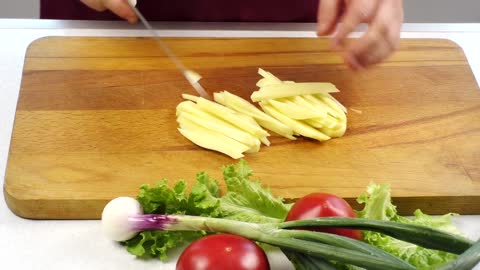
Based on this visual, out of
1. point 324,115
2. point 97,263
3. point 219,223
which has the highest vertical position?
point 324,115

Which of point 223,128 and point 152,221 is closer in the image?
point 152,221

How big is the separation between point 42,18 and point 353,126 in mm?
970

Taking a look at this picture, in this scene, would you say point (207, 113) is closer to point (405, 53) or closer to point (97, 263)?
point (97, 263)

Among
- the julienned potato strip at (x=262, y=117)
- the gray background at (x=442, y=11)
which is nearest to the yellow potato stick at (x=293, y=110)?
the julienned potato strip at (x=262, y=117)

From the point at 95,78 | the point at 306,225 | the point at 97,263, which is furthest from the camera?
the point at 95,78

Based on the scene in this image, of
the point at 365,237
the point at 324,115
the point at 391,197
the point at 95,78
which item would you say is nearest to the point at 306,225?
the point at 365,237

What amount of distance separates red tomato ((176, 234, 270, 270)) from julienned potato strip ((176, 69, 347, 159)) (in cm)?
34

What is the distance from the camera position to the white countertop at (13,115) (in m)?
1.34

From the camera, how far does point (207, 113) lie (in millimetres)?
1608

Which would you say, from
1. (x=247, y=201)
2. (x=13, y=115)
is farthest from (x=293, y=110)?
(x=13, y=115)

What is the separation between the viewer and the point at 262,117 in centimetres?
162

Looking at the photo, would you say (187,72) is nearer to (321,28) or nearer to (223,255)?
(321,28)

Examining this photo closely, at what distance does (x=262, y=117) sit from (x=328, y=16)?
267 millimetres

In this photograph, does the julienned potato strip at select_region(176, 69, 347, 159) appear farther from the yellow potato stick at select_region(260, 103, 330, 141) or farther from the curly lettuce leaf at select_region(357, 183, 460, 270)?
the curly lettuce leaf at select_region(357, 183, 460, 270)
